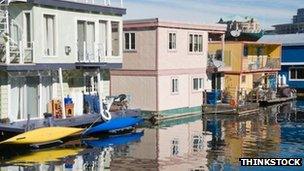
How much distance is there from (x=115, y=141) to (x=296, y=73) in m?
39.5

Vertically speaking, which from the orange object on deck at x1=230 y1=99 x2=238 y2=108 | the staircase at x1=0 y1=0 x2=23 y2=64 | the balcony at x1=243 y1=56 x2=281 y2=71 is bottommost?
the orange object on deck at x1=230 y1=99 x2=238 y2=108

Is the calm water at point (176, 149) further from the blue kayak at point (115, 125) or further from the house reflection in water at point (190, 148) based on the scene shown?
the blue kayak at point (115, 125)

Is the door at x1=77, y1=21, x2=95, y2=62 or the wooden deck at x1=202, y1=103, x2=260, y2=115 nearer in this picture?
the door at x1=77, y1=21, x2=95, y2=62

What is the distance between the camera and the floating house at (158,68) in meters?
38.7

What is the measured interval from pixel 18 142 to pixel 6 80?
182 inches

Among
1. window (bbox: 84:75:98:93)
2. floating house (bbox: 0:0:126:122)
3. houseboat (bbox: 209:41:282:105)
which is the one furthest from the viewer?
houseboat (bbox: 209:41:282:105)

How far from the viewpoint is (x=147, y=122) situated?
37.8 metres

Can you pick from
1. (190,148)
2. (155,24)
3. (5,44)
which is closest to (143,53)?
(155,24)

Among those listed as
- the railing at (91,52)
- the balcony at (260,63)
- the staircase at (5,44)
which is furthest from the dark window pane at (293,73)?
the staircase at (5,44)

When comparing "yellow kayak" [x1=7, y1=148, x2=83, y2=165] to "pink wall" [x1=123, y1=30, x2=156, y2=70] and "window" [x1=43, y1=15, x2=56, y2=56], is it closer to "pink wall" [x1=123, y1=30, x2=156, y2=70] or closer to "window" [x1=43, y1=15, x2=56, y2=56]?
"window" [x1=43, y1=15, x2=56, y2=56]

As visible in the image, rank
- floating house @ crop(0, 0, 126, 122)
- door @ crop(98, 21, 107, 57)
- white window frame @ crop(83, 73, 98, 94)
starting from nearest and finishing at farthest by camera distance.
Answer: floating house @ crop(0, 0, 126, 122), door @ crop(98, 21, 107, 57), white window frame @ crop(83, 73, 98, 94)

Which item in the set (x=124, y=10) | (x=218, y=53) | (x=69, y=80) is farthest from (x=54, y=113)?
(x=218, y=53)

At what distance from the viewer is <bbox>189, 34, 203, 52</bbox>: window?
141ft

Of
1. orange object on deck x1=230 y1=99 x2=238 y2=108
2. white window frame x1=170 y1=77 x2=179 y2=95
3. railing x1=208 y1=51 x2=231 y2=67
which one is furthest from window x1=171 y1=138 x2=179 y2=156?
railing x1=208 y1=51 x2=231 y2=67
